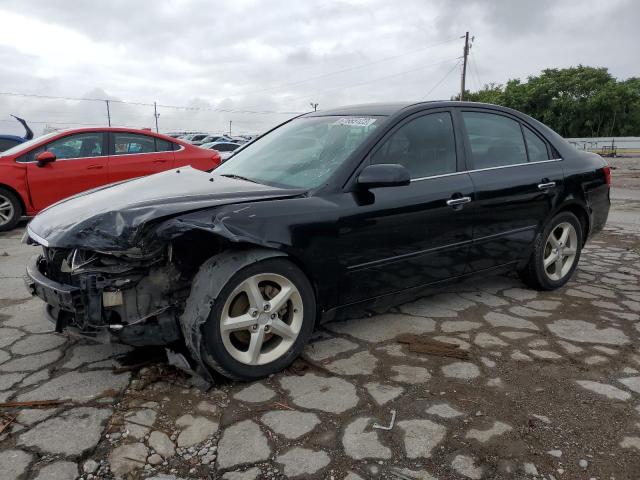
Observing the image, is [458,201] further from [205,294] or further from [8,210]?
[8,210]

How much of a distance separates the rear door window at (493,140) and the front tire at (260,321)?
1735mm

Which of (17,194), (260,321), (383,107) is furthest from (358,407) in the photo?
(17,194)

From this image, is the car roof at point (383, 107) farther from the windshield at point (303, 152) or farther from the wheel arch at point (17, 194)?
the wheel arch at point (17, 194)

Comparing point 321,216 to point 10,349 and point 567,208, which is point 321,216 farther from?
point 567,208

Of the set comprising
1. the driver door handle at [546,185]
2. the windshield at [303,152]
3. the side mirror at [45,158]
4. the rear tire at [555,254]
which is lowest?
the rear tire at [555,254]

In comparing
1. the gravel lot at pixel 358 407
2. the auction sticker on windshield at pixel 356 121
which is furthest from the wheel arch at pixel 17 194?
the auction sticker on windshield at pixel 356 121

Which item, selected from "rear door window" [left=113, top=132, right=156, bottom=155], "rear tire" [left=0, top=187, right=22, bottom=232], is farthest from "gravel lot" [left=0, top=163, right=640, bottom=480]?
"rear door window" [left=113, top=132, right=156, bottom=155]

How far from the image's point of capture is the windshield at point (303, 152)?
3133mm

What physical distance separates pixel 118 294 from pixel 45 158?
5.42 m

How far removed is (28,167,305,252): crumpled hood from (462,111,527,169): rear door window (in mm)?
1557

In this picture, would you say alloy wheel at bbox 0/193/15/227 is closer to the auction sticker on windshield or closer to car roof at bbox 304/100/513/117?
car roof at bbox 304/100/513/117

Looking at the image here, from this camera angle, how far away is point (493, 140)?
3.90 metres

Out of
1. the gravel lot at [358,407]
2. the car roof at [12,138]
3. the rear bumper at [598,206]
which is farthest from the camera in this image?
the car roof at [12,138]

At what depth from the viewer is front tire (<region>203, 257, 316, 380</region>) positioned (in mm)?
2549
